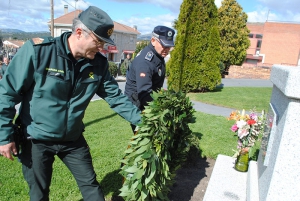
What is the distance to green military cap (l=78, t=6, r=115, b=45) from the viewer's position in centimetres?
203

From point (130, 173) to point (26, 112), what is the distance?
3.36ft

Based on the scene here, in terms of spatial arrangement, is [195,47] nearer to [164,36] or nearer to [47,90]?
[164,36]

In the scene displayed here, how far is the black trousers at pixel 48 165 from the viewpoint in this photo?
2.22 m

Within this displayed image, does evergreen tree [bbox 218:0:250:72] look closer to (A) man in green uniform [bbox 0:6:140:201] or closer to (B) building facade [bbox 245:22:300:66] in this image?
(A) man in green uniform [bbox 0:6:140:201]

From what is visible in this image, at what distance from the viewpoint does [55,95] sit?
6.82ft

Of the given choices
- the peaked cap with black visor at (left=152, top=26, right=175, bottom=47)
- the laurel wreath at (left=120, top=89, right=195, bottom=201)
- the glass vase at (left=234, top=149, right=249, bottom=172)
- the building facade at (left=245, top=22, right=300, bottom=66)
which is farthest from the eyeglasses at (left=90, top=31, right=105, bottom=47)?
the building facade at (left=245, top=22, right=300, bottom=66)

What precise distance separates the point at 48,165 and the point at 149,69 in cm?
151

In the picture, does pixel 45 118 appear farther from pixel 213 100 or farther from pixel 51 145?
pixel 213 100

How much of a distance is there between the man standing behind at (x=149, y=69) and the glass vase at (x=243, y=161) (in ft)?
4.85

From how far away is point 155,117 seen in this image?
7.06ft

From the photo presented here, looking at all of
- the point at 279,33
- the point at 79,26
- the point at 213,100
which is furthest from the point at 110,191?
the point at 279,33

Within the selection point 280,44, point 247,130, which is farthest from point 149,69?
point 280,44

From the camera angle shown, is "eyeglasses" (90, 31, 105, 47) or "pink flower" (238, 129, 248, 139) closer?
"eyeglasses" (90, 31, 105, 47)

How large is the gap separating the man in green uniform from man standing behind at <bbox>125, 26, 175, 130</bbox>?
2.36 feet
